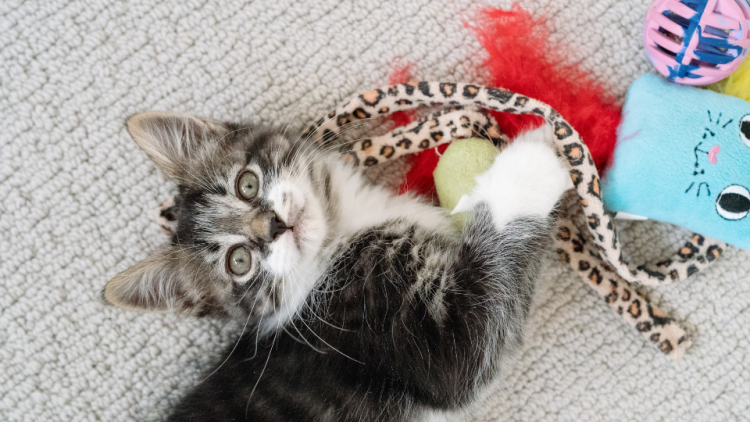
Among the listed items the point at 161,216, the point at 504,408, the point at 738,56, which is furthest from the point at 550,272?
the point at 161,216

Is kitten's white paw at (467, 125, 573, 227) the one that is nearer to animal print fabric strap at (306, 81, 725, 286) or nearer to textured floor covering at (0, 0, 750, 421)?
animal print fabric strap at (306, 81, 725, 286)

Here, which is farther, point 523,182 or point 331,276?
point 331,276

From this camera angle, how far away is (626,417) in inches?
53.7

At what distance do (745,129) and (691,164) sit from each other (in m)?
0.16

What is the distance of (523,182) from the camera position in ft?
3.44

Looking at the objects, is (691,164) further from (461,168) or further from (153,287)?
(153,287)

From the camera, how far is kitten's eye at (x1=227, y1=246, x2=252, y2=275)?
3.58ft

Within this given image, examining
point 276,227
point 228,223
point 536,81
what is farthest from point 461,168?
point 228,223

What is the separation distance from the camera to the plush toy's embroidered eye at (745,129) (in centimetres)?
109

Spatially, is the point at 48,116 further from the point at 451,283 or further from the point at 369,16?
the point at 451,283

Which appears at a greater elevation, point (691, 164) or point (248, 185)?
point (248, 185)

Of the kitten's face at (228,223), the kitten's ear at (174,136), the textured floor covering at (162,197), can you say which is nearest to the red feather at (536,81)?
the textured floor covering at (162,197)

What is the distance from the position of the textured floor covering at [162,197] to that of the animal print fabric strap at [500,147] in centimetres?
7

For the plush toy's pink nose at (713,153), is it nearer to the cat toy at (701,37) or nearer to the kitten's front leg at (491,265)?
the cat toy at (701,37)
